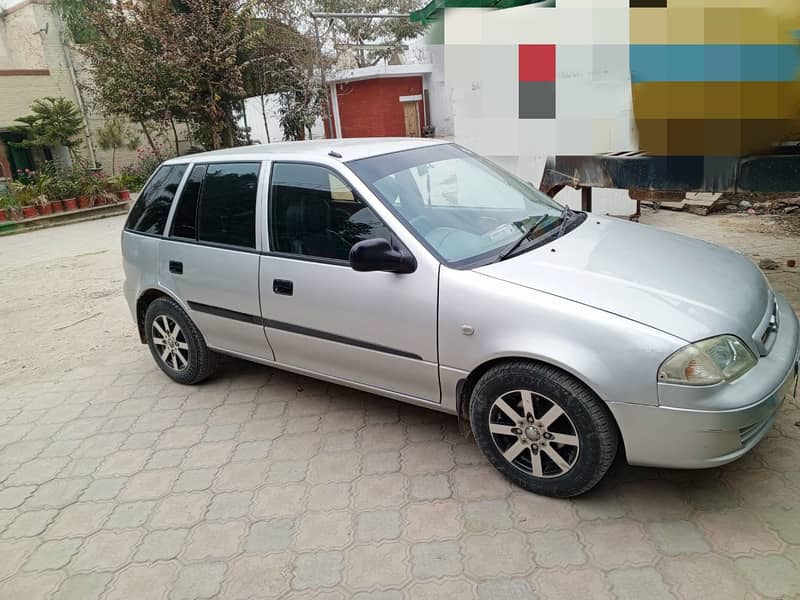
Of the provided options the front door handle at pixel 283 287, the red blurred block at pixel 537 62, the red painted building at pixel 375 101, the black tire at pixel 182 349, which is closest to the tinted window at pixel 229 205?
the front door handle at pixel 283 287

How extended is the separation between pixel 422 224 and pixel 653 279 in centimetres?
114

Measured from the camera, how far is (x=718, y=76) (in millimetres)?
4051

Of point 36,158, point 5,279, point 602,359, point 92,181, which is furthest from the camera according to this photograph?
point 36,158

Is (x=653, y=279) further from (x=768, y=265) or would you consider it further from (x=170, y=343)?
(x=768, y=265)

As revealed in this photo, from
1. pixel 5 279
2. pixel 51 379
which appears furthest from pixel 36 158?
pixel 51 379

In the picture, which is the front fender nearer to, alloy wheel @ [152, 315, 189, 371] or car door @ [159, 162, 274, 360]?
car door @ [159, 162, 274, 360]

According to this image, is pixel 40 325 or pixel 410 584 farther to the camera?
pixel 40 325

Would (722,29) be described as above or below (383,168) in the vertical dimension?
above

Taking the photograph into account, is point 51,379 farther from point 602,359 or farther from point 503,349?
point 602,359

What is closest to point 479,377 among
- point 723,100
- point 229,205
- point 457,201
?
point 457,201

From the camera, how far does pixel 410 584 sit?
2348 mm

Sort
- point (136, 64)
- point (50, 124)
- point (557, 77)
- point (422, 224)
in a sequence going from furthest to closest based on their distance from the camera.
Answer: point (50, 124) < point (136, 64) < point (557, 77) < point (422, 224)

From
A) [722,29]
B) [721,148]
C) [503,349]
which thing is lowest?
[503,349]

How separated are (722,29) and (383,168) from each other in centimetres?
273
